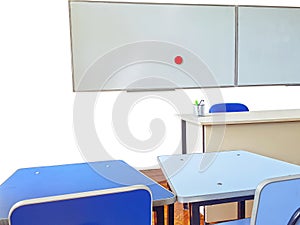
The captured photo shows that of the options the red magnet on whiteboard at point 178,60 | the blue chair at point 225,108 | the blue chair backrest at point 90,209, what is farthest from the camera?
the red magnet on whiteboard at point 178,60

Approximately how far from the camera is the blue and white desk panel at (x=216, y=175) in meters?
1.21

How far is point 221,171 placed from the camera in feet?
4.91

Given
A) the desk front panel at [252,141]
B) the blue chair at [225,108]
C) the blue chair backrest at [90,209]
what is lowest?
the desk front panel at [252,141]

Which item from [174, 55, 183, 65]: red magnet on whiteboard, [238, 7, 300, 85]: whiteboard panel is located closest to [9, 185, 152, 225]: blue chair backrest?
[174, 55, 183, 65]: red magnet on whiteboard

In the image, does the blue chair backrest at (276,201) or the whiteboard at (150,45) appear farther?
the whiteboard at (150,45)

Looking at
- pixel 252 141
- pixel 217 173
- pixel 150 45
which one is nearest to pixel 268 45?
pixel 150 45

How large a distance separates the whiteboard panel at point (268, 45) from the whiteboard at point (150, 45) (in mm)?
165

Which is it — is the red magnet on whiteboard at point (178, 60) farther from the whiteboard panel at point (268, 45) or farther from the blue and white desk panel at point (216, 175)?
the blue and white desk panel at point (216, 175)

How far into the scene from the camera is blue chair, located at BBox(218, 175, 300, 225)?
105 cm

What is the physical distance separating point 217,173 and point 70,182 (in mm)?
639

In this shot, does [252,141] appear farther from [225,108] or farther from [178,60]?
[178,60]

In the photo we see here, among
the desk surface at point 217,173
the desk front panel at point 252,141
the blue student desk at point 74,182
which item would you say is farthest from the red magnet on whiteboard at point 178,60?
the blue student desk at point 74,182

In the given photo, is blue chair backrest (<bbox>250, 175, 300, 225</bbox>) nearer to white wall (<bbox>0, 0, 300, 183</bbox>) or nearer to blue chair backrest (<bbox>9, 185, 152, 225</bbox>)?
blue chair backrest (<bbox>9, 185, 152, 225</bbox>)

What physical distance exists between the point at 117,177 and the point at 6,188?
17.4 inches
